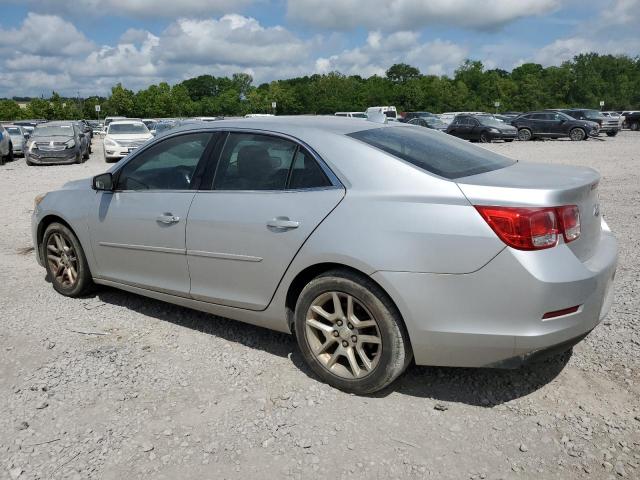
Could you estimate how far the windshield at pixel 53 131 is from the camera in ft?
70.8

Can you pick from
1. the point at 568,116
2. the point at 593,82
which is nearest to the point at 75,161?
the point at 568,116

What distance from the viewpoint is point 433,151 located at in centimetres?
365

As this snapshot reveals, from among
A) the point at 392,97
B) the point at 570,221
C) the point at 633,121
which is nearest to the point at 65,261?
the point at 570,221

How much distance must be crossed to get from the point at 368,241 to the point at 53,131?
72.3 feet

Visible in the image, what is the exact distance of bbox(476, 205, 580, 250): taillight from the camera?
113 inches

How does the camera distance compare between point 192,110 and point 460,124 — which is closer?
point 460,124

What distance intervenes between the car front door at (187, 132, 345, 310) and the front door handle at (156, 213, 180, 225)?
0.15m

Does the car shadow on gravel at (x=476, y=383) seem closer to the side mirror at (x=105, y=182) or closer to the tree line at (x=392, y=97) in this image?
the side mirror at (x=105, y=182)

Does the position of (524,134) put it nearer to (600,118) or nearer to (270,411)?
(600,118)

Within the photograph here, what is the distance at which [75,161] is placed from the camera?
72.3ft

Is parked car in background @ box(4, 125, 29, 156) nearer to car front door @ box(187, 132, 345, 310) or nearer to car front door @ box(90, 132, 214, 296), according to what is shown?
car front door @ box(90, 132, 214, 296)

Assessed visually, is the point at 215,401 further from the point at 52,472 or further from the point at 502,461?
the point at 502,461

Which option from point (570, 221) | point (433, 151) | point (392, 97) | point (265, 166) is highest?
point (433, 151)

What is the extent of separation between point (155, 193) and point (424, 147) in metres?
2.02
